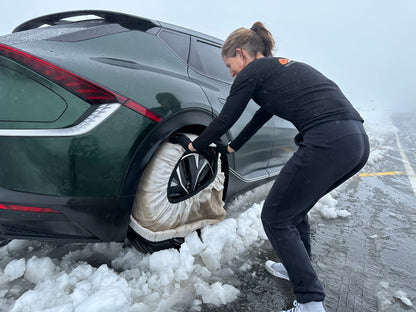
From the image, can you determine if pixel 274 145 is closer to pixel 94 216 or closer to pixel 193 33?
pixel 193 33

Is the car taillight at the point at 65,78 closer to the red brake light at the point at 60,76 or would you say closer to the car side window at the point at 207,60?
the red brake light at the point at 60,76

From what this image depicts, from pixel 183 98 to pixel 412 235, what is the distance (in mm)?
2647

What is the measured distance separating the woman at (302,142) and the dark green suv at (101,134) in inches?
15.5

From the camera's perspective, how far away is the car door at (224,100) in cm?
216

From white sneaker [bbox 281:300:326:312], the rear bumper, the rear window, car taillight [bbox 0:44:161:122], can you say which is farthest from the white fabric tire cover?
white sneaker [bbox 281:300:326:312]

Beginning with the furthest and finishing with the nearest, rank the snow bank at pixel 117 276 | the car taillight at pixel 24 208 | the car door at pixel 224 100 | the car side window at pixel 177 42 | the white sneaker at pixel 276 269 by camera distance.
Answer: the car door at pixel 224 100 < the car side window at pixel 177 42 < the white sneaker at pixel 276 269 < the snow bank at pixel 117 276 < the car taillight at pixel 24 208

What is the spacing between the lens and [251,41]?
1.66 meters

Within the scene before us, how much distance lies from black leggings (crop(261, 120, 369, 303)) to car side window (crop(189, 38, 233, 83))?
1154 millimetres

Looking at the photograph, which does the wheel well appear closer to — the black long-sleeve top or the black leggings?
the black long-sleeve top

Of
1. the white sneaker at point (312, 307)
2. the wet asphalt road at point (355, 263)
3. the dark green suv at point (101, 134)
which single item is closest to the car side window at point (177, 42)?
the dark green suv at point (101, 134)

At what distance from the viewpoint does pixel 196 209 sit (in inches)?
80.7

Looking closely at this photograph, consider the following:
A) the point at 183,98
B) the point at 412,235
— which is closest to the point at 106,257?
the point at 183,98

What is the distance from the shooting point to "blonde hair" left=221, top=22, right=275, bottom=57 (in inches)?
65.3

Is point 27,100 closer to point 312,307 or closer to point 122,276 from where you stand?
point 122,276
